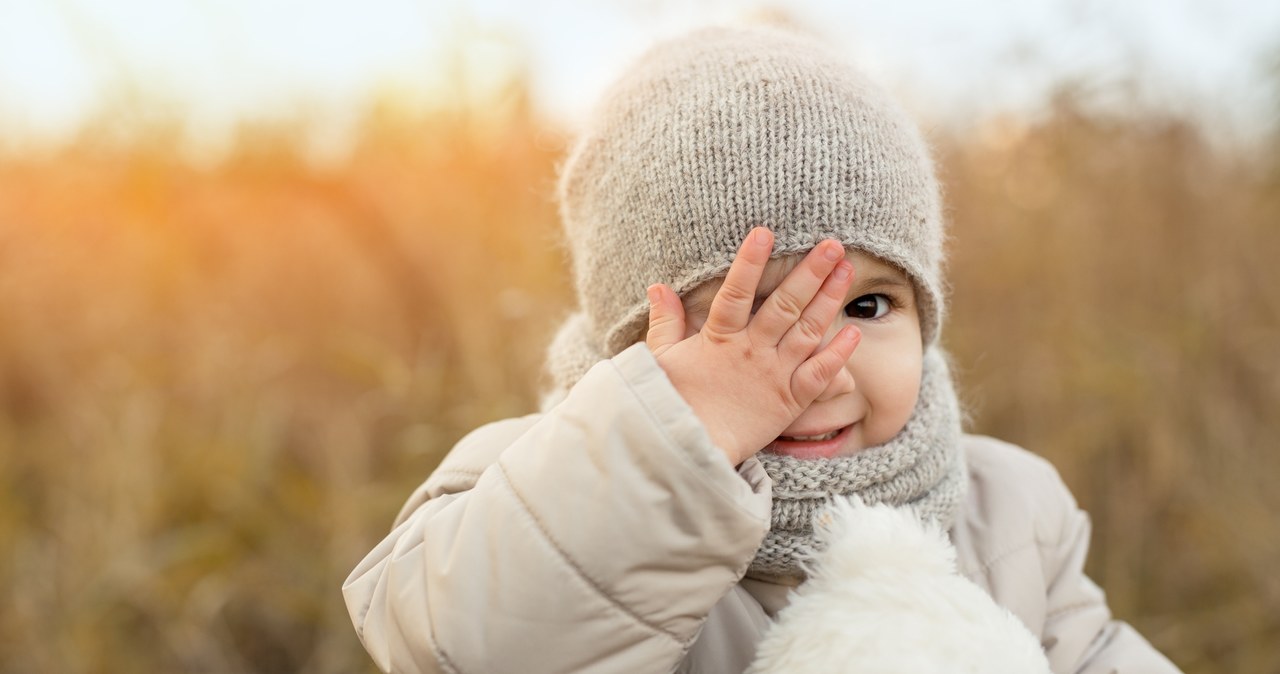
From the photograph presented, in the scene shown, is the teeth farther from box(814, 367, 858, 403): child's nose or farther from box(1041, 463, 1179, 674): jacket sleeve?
box(1041, 463, 1179, 674): jacket sleeve

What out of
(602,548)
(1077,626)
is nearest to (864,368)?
(602,548)

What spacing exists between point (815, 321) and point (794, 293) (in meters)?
0.04

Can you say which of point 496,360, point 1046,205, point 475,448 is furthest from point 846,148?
point 1046,205

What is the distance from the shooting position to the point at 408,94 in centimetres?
272

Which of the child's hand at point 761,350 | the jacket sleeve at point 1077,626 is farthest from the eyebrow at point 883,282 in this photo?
the jacket sleeve at point 1077,626

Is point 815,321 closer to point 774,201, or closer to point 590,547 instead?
point 774,201

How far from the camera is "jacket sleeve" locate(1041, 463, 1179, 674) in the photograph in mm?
1352

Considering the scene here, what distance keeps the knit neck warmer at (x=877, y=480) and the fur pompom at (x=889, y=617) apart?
0.36 ft

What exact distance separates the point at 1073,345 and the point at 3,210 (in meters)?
2.97

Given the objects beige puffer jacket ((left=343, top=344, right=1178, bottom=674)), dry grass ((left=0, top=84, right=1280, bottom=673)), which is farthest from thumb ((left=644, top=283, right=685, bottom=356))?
dry grass ((left=0, top=84, right=1280, bottom=673))

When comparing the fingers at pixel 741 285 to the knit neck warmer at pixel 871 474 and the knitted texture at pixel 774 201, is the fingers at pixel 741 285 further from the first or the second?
the knit neck warmer at pixel 871 474

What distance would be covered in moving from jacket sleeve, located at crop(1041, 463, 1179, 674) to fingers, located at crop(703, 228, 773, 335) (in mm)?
657

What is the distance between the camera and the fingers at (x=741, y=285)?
108cm

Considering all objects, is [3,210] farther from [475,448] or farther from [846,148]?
[846,148]
